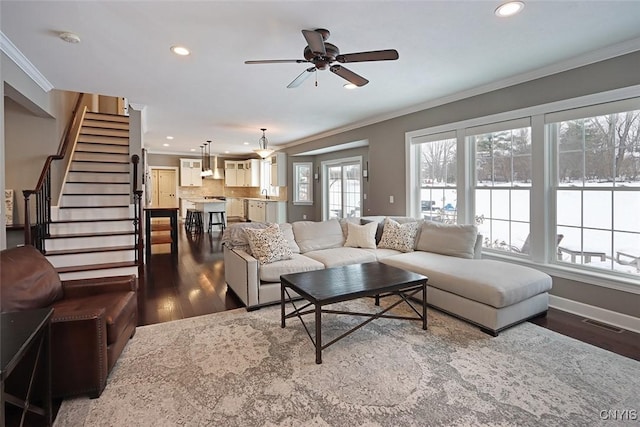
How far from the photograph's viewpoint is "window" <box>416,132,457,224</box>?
4.86 m

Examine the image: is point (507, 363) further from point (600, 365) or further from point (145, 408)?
point (145, 408)

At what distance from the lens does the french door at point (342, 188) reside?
801 centimetres

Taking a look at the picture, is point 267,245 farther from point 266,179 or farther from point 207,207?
point 266,179

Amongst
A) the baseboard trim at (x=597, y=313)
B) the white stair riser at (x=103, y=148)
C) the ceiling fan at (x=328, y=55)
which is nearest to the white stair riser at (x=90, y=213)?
the white stair riser at (x=103, y=148)

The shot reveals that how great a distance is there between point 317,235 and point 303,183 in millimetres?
5396

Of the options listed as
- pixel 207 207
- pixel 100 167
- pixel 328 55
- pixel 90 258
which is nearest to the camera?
pixel 328 55

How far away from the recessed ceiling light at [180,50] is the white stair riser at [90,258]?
285 cm

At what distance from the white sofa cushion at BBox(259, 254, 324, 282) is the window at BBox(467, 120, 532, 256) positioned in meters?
2.36

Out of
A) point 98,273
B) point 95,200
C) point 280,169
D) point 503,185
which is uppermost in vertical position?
point 280,169

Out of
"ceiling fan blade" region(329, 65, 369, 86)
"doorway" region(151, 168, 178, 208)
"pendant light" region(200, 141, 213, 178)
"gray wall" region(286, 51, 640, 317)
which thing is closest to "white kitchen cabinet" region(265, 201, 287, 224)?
"pendant light" region(200, 141, 213, 178)

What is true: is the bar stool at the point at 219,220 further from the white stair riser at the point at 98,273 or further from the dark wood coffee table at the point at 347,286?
the dark wood coffee table at the point at 347,286

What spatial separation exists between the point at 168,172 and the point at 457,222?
1044cm

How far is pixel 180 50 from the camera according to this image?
3.09 m

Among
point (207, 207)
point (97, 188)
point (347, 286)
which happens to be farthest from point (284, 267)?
point (207, 207)
